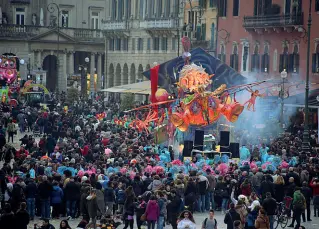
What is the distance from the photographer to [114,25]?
318 ft

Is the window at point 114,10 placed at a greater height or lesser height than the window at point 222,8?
greater

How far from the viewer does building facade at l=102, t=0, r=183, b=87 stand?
86375 millimetres

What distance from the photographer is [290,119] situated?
59594 millimetres

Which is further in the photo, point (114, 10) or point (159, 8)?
point (114, 10)

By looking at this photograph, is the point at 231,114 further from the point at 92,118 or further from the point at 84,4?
the point at 84,4

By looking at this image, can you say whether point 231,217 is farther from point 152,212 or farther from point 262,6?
point 262,6

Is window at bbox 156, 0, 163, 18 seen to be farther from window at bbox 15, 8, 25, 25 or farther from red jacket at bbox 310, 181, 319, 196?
red jacket at bbox 310, 181, 319, 196

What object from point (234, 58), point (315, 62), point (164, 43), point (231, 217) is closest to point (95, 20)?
point (164, 43)

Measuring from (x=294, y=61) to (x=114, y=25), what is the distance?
105 feet

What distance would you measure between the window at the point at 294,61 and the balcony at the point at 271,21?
4.62ft

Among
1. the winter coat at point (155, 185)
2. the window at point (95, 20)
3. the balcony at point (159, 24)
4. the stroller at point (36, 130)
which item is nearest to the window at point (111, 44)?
the balcony at point (159, 24)

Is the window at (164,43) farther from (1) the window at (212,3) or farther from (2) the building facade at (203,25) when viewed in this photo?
(1) the window at (212,3)

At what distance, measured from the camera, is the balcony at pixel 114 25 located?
312ft

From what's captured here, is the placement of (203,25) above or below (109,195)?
above
